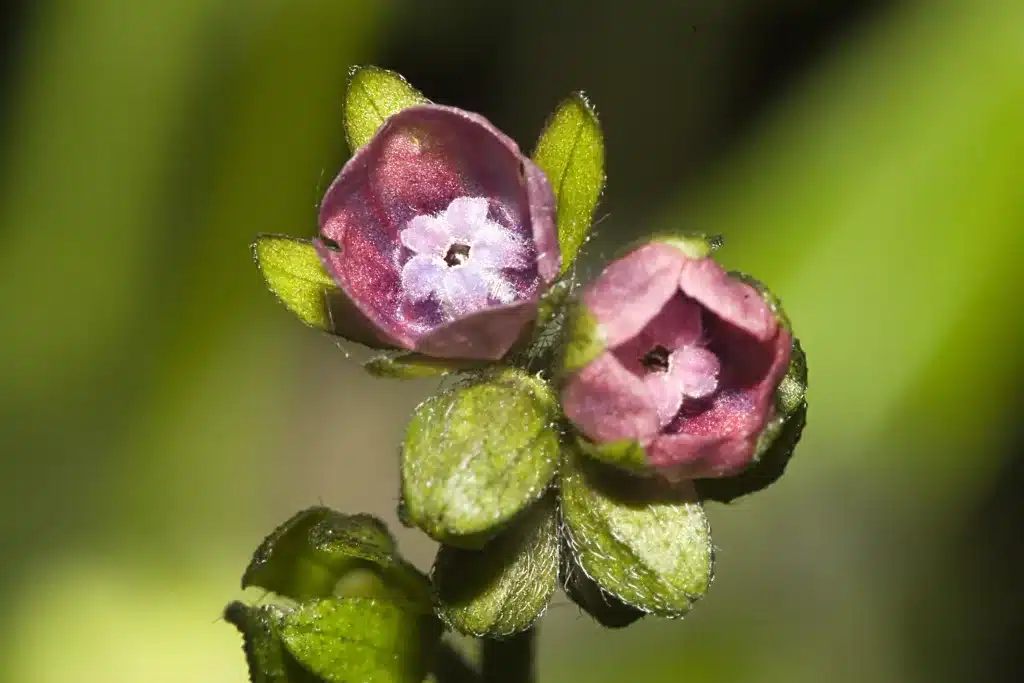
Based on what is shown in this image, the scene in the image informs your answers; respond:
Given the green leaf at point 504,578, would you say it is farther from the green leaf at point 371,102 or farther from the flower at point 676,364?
the green leaf at point 371,102

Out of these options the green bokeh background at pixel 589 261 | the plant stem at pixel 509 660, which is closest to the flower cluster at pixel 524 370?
the plant stem at pixel 509 660

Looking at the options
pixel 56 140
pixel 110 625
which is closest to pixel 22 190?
pixel 56 140

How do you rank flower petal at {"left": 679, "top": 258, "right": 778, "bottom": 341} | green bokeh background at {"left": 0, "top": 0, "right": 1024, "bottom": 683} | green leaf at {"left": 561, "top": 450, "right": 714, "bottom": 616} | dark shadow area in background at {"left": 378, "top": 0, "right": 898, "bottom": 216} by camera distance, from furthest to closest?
dark shadow area in background at {"left": 378, "top": 0, "right": 898, "bottom": 216}
green bokeh background at {"left": 0, "top": 0, "right": 1024, "bottom": 683}
green leaf at {"left": 561, "top": 450, "right": 714, "bottom": 616}
flower petal at {"left": 679, "top": 258, "right": 778, "bottom": 341}

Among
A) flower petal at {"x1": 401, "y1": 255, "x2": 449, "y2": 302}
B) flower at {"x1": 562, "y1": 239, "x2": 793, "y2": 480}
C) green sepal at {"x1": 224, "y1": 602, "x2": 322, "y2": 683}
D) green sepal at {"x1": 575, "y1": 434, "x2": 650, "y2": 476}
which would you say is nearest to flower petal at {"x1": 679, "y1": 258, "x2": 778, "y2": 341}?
flower at {"x1": 562, "y1": 239, "x2": 793, "y2": 480}

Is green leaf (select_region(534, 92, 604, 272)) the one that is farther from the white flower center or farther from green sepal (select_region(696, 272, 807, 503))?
green sepal (select_region(696, 272, 807, 503))

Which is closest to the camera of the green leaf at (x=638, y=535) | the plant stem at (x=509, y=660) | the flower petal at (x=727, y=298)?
the flower petal at (x=727, y=298)

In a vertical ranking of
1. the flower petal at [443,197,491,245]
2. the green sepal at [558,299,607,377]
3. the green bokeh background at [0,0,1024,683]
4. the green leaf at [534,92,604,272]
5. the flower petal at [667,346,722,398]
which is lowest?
the green bokeh background at [0,0,1024,683]
